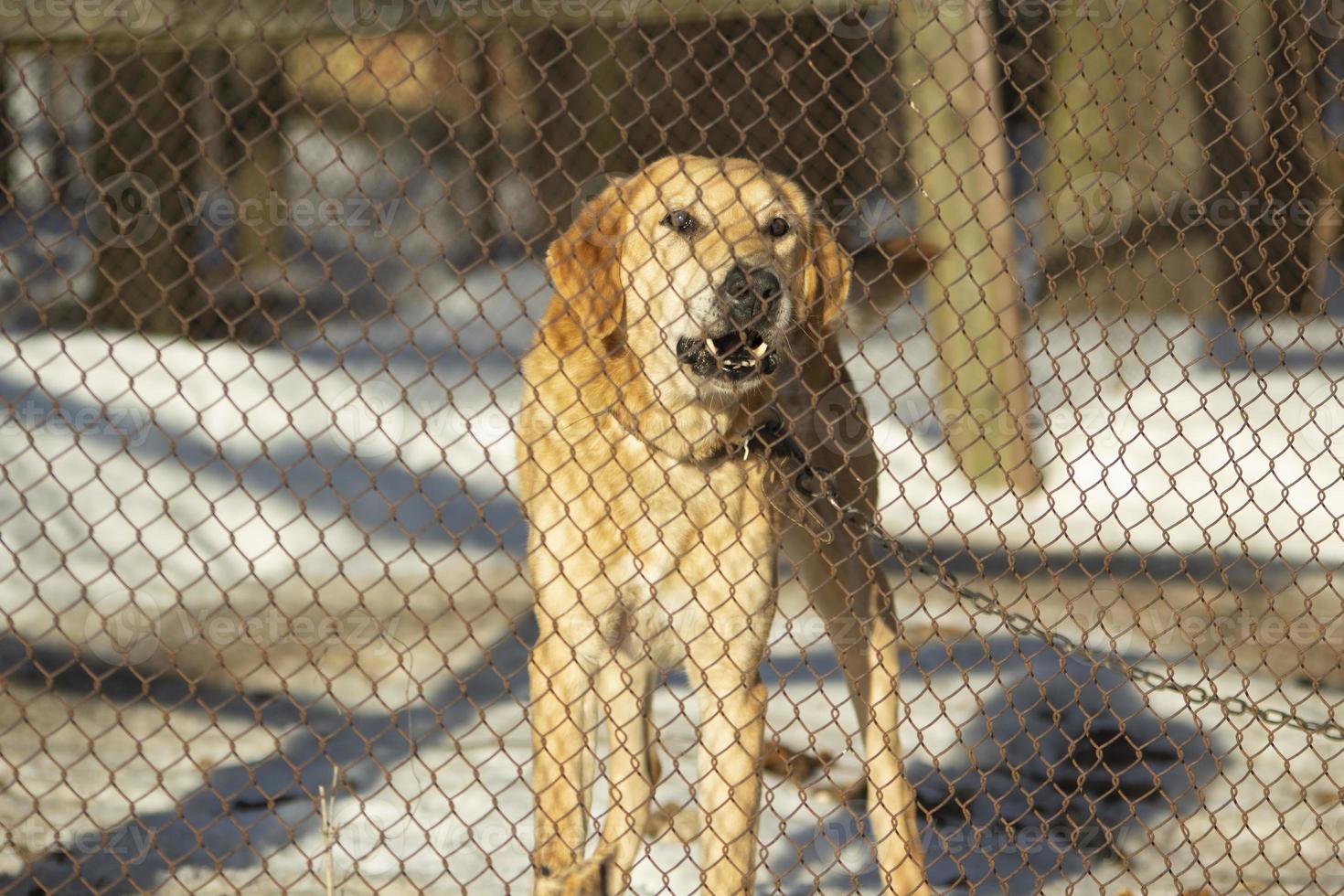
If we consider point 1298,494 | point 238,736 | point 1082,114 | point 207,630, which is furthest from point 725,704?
point 1082,114

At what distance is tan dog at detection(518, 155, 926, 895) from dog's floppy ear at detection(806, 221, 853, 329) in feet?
0.54

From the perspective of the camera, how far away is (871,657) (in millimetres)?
3834

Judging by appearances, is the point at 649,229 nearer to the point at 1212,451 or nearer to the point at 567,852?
the point at 567,852

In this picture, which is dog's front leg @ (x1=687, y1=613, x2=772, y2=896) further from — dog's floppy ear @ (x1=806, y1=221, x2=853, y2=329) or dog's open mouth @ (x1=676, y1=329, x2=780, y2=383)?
dog's floppy ear @ (x1=806, y1=221, x2=853, y2=329)

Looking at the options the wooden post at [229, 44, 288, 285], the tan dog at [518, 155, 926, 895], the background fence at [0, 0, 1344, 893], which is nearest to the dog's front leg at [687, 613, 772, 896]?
the tan dog at [518, 155, 926, 895]

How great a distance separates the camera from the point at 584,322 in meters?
3.16

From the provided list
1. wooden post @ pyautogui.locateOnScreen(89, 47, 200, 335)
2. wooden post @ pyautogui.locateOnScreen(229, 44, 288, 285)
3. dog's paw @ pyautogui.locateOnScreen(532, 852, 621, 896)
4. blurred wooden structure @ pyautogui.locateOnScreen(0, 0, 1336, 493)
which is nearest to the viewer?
dog's paw @ pyautogui.locateOnScreen(532, 852, 621, 896)

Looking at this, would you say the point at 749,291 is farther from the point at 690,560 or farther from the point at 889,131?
the point at 889,131

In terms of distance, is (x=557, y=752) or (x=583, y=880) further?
(x=557, y=752)

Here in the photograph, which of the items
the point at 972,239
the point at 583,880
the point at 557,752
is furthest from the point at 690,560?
the point at 972,239

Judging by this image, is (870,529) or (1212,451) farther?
(1212,451)

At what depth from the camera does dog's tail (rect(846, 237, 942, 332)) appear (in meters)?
3.77

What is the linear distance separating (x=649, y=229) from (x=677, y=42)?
258 inches

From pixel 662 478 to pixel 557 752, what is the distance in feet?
2.42
